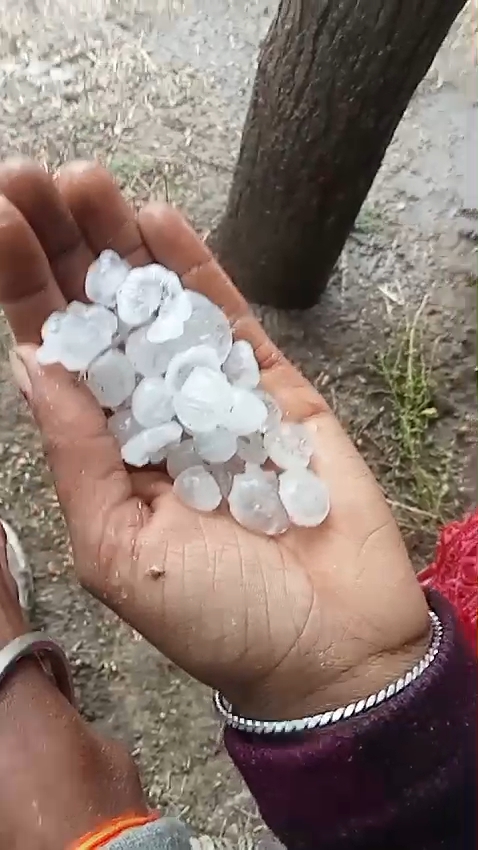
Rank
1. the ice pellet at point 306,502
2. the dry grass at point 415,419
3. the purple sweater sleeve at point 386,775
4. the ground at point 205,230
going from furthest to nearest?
the dry grass at point 415,419
the ground at point 205,230
the ice pellet at point 306,502
the purple sweater sleeve at point 386,775

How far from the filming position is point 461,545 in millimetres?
1000

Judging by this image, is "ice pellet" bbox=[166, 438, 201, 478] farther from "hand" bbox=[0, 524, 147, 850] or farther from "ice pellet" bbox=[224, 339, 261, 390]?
"hand" bbox=[0, 524, 147, 850]

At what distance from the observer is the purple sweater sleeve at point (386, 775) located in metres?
0.69

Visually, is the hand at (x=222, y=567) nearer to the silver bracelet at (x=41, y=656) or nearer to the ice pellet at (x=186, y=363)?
the ice pellet at (x=186, y=363)

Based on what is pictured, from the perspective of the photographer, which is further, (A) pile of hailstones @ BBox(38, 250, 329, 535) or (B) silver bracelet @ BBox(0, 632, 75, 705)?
(B) silver bracelet @ BBox(0, 632, 75, 705)

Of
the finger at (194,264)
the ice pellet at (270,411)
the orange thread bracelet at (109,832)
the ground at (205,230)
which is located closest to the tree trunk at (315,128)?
the ground at (205,230)

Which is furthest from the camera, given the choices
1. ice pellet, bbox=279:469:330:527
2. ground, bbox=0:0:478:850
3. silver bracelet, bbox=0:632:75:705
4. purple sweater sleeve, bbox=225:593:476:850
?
ground, bbox=0:0:478:850

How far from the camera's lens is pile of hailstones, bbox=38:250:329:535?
0.80 meters

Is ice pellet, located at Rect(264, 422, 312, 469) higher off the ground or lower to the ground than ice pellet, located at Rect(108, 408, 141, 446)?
higher

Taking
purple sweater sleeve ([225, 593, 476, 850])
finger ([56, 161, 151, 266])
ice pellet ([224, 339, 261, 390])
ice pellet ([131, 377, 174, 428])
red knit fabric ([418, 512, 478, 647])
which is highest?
finger ([56, 161, 151, 266])

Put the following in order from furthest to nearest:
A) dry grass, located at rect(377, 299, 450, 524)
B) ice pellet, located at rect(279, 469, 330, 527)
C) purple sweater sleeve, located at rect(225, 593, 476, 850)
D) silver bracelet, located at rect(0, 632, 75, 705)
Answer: dry grass, located at rect(377, 299, 450, 524) → silver bracelet, located at rect(0, 632, 75, 705) → ice pellet, located at rect(279, 469, 330, 527) → purple sweater sleeve, located at rect(225, 593, 476, 850)

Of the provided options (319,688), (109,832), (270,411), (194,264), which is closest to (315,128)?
(194,264)

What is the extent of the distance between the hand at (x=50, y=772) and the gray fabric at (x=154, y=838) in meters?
0.09

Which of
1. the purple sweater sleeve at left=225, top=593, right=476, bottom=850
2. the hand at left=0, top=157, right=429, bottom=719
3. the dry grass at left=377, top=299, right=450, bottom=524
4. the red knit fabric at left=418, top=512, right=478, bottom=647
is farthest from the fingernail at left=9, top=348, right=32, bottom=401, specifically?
the dry grass at left=377, top=299, right=450, bottom=524
